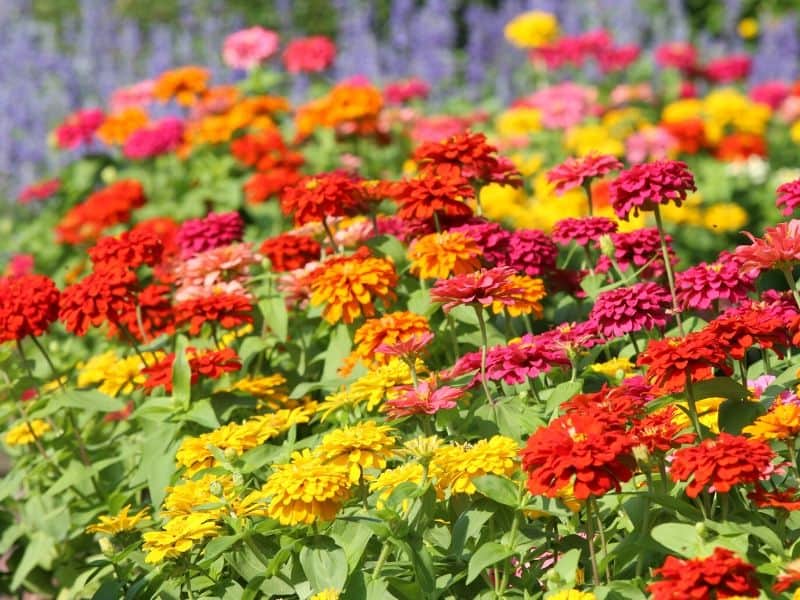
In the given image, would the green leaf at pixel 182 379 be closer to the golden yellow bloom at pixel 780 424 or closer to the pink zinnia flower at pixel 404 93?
the golden yellow bloom at pixel 780 424

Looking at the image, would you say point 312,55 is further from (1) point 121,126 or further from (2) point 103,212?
(2) point 103,212

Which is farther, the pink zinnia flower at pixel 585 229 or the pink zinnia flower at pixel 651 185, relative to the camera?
the pink zinnia flower at pixel 585 229

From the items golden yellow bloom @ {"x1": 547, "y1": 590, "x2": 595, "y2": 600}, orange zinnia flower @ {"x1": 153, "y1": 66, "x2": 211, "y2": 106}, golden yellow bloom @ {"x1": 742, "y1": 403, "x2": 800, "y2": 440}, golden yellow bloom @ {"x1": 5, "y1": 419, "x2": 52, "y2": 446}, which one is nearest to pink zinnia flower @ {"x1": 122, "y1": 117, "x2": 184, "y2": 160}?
orange zinnia flower @ {"x1": 153, "y1": 66, "x2": 211, "y2": 106}

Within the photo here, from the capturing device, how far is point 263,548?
247 centimetres

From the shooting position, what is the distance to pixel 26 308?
317 centimetres

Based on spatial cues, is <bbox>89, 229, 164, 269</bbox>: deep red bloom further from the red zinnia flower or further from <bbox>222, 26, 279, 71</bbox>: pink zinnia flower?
<bbox>222, 26, 279, 71</bbox>: pink zinnia flower

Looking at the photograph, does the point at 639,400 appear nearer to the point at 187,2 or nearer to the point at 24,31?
the point at 24,31

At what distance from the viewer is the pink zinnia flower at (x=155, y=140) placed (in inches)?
221

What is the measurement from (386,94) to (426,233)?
3.36 m

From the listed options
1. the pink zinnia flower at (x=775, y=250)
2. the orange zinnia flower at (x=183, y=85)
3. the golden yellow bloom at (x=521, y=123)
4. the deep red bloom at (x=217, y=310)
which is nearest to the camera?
the pink zinnia flower at (x=775, y=250)

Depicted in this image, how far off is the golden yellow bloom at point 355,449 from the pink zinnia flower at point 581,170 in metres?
1.03

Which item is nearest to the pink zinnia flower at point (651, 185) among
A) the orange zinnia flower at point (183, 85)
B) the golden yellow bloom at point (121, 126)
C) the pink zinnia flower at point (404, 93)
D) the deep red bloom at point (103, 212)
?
the deep red bloom at point (103, 212)

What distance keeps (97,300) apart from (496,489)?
1248 mm

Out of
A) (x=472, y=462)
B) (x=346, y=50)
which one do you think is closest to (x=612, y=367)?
(x=472, y=462)
